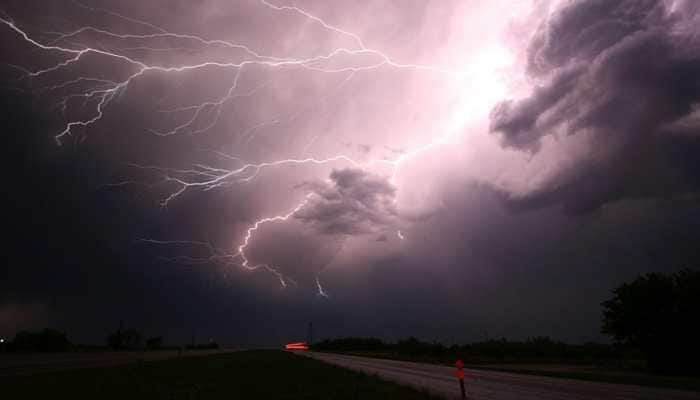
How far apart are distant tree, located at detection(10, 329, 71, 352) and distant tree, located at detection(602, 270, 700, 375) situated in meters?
84.6

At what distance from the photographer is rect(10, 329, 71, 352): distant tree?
3113 inches

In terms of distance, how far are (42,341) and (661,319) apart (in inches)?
3688

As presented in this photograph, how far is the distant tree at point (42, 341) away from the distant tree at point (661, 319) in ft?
278

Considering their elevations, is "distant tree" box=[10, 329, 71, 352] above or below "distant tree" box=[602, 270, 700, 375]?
below

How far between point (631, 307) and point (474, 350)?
49.6 metres

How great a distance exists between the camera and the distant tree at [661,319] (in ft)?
91.8

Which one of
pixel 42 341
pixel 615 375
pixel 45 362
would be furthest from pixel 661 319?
pixel 42 341

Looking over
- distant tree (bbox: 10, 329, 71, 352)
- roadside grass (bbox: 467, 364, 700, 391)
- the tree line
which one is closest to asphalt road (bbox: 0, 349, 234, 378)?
roadside grass (bbox: 467, 364, 700, 391)

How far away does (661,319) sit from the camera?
98.0 feet

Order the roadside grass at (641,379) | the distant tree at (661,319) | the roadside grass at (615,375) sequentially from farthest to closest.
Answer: the distant tree at (661,319)
the roadside grass at (615,375)
the roadside grass at (641,379)

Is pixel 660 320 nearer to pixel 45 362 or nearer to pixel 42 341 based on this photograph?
pixel 45 362

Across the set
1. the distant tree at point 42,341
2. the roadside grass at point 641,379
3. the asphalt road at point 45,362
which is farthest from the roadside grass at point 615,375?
the distant tree at point 42,341

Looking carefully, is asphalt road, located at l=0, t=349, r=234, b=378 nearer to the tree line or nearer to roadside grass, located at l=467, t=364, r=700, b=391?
roadside grass, located at l=467, t=364, r=700, b=391

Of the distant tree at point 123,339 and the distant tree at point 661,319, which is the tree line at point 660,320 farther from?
the distant tree at point 123,339
